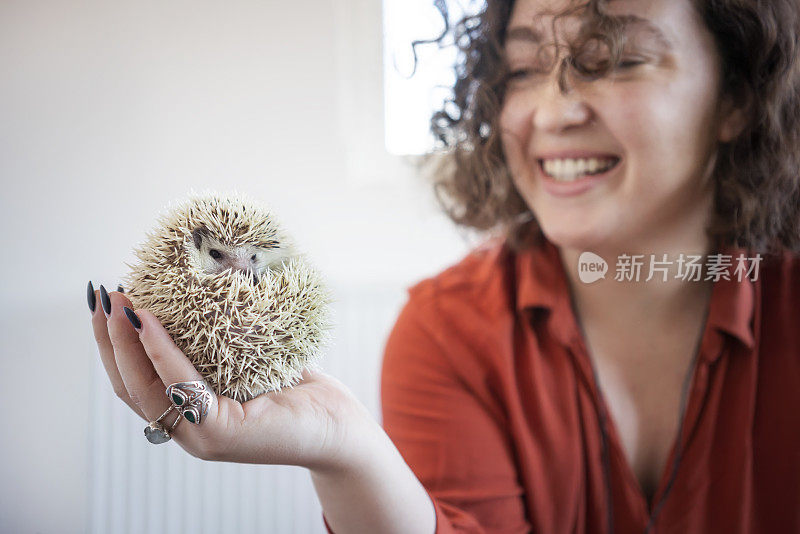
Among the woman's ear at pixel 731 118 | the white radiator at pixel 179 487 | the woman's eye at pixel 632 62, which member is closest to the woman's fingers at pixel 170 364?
the white radiator at pixel 179 487

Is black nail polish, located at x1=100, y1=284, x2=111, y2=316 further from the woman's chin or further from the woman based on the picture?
the woman's chin

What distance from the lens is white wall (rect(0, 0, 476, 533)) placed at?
625mm

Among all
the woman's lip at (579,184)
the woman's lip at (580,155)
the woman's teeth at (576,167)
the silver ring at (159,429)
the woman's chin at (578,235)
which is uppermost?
the woman's lip at (580,155)

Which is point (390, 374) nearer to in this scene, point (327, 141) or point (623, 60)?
point (327, 141)

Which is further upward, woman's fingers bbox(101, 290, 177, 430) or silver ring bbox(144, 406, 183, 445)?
woman's fingers bbox(101, 290, 177, 430)

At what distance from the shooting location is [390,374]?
0.75m

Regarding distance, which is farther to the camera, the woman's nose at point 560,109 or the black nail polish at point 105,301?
the woman's nose at point 560,109

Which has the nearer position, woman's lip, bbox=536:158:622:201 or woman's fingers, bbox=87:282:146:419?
woman's fingers, bbox=87:282:146:419

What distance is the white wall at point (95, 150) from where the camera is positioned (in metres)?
0.62

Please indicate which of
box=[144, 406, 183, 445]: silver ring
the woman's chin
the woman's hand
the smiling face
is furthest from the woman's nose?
box=[144, 406, 183, 445]: silver ring

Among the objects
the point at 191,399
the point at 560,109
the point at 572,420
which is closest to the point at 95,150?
the point at 191,399

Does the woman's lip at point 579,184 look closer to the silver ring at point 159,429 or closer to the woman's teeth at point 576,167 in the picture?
the woman's teeth at point 576,167

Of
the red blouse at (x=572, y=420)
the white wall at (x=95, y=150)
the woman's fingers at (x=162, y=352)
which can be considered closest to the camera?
the woman's fingers at (x=162, y=352)

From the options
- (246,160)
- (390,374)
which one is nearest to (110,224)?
(246,160)
